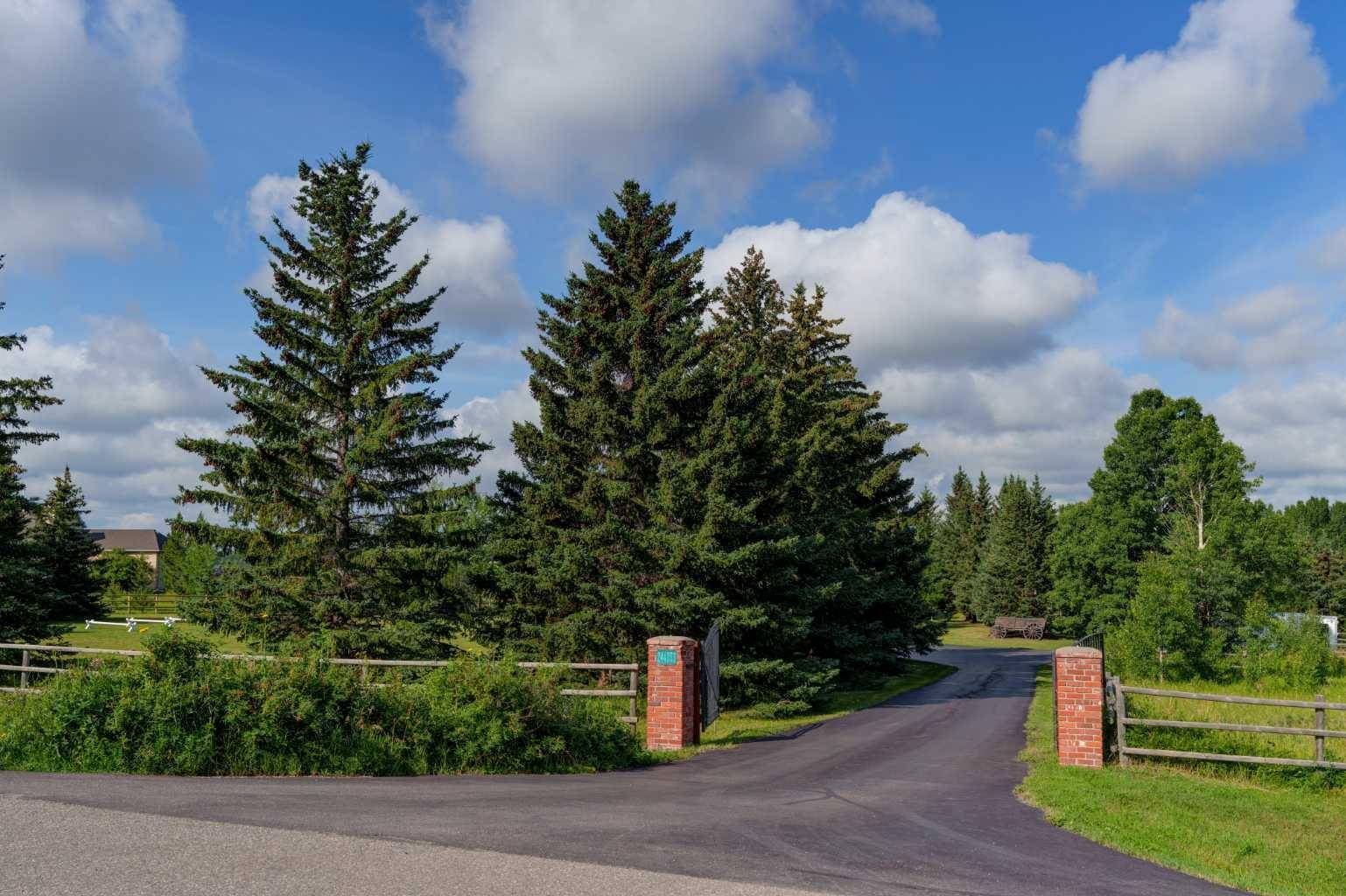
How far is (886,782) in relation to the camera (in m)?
12.5

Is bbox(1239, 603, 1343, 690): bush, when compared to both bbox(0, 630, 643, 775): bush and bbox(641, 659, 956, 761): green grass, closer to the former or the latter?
bbox(641, 659, 956, 761): green grass

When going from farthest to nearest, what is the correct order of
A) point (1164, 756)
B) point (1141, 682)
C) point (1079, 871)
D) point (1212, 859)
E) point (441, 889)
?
point (1141, 682)
point (1164, 756)
point (1212, 859)
point (1079, 871)
point (441, 889)

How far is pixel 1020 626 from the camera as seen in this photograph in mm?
72438

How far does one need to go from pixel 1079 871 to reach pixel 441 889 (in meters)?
5.52

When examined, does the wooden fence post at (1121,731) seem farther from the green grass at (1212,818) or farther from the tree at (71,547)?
the tree at (71,547)

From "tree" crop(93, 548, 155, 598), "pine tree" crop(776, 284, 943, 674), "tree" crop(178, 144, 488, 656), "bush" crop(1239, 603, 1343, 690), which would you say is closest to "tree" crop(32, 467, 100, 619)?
"tree" crop(93, 548, 155, 598)

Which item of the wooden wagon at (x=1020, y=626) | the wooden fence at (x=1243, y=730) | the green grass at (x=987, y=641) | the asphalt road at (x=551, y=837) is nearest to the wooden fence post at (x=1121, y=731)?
the wooden fence at (x=1243, y=730)

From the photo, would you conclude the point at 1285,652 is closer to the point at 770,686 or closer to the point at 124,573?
the point at 770,686

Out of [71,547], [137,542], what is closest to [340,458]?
[71,547]

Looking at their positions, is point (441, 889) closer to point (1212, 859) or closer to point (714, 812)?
point (714, 812)

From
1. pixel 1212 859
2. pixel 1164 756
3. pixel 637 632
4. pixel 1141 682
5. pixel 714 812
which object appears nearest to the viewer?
pixel 1212 859

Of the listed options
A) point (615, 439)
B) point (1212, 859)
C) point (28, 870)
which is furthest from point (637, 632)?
point (28, 870)

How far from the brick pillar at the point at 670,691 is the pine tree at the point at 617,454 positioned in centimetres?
738

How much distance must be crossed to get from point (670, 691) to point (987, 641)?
62.4 metres
